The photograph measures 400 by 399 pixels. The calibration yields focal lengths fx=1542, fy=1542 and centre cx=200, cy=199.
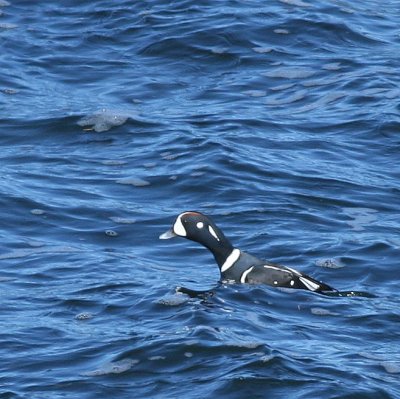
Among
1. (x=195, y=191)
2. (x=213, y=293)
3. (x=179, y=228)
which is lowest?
(x=195, y=191)

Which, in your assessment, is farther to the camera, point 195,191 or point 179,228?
point 195,191

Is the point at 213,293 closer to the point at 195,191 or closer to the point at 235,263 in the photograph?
the point at 235,263

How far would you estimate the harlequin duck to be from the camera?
1223 cm

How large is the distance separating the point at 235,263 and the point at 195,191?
2.99m

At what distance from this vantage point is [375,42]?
64.6ft

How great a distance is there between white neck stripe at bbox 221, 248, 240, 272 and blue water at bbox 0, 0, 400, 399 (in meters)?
0.20

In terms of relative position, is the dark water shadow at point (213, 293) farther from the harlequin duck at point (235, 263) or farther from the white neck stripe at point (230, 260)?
the white neck stripe at point (230, 260)

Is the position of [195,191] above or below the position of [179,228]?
below

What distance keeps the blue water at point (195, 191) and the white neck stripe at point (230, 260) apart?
0.20 metres

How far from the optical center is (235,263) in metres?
12.6

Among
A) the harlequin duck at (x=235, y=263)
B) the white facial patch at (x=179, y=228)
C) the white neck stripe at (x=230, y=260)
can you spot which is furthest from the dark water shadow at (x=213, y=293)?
the white facial patch at (x=179, y=228)

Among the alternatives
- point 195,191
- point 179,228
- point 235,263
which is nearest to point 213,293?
point 235,263

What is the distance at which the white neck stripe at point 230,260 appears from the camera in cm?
1259

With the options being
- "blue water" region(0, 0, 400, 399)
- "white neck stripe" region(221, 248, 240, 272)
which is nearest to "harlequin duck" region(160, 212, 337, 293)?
"white neck stripe" region(221, 248, 240, 272)
